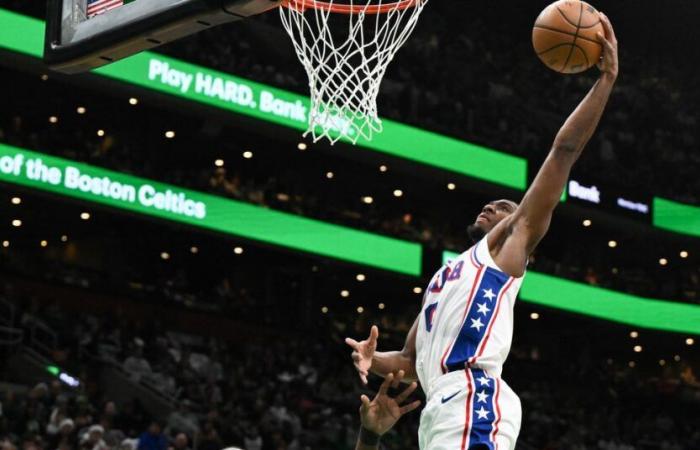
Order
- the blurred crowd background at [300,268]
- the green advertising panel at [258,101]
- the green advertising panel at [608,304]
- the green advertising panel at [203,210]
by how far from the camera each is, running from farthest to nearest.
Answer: the green advertising panel at [608,304]
the green advertising panel at [203,210]
the green advertising panel at [258,101]
the blurred crowd background at [300,268]

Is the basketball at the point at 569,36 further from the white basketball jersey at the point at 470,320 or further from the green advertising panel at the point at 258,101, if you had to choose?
the green advertising panel at the point at 258,101

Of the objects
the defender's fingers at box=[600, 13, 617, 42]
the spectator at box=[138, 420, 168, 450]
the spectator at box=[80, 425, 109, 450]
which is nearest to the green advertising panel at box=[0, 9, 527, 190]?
the spectator at box=[138, 420, 168, 450]

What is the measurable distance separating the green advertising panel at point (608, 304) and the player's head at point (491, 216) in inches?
719

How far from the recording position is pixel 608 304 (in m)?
25.8

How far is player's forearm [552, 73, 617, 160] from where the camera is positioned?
4.96 meters

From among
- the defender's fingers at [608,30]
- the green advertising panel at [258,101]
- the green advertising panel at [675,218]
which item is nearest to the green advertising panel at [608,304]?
the green advertising panel at [675,218]

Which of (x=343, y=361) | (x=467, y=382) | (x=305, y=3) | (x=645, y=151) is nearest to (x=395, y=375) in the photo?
(x=467, y=382)

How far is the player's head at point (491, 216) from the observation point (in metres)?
5.37

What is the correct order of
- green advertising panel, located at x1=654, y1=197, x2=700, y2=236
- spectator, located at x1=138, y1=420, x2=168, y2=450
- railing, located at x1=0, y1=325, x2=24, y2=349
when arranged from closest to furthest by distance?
1. spectator, located at x1=138, y1=420, x2=168, y2=450
2. railing, located at x1=0, y1=325, x2=24, y2=349
3. green advertising panel, located at x1=654, y1=197, x2=700, y2=236

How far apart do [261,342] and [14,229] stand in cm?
522

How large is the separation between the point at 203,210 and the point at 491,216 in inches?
637

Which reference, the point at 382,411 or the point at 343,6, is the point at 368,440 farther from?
the point at 343,6

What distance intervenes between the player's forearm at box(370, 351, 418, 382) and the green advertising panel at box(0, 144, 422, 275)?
48.4 ft

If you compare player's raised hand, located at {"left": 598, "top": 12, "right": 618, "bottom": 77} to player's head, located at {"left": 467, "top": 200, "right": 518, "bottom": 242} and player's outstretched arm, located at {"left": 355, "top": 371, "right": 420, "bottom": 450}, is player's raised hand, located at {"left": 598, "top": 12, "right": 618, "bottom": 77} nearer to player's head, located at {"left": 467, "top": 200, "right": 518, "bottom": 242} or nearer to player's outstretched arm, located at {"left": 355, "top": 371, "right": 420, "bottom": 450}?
player's head, located at {"left": 467, "top": 200, "right": 518, "bottom": 242}
